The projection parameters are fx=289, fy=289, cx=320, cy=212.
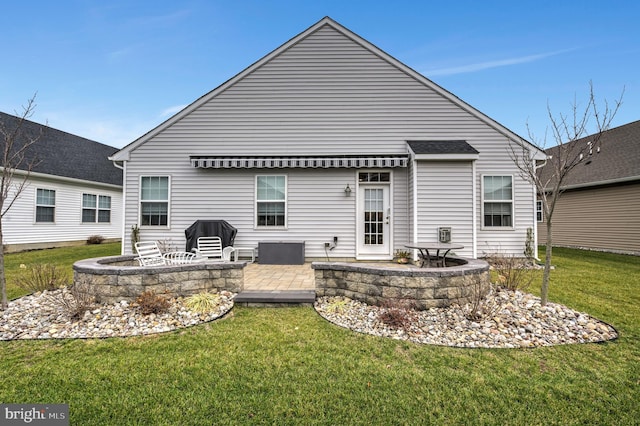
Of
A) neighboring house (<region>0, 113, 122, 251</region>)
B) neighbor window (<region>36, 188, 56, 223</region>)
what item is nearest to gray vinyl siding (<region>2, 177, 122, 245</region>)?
neighboring house (<region>0, 113, 122, 251</region>)

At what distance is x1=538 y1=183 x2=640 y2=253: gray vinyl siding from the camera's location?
13.7 m

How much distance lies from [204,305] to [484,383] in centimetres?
448

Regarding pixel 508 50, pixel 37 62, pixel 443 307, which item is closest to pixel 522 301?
pixel 443 307

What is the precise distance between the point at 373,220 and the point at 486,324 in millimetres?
6329

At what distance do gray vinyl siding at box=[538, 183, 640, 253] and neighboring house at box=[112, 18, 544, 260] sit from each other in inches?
301

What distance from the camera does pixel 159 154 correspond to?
10984mm

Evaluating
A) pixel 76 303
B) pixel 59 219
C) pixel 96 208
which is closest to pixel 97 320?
pixel 76 303

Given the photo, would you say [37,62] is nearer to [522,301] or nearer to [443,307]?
[443,307]

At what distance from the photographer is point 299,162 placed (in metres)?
10.2

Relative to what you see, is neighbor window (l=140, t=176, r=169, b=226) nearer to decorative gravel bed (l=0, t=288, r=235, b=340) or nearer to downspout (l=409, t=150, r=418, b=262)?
decorative gravel bed (l=0, t=288, r=235, b=340)

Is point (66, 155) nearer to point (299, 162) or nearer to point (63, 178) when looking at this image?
point (63, 178)

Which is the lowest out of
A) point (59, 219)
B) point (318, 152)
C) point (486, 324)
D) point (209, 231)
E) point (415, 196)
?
point (486, 324)

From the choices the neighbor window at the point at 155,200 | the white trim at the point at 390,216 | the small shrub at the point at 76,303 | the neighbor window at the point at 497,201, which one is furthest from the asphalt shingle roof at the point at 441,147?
the small shrub at the point at 76,303

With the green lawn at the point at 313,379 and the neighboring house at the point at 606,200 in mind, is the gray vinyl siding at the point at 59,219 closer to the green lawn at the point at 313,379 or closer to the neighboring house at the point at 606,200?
the green lawn at the point at 313,379
